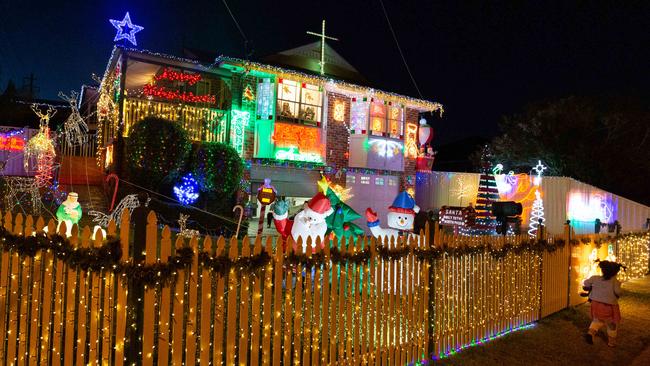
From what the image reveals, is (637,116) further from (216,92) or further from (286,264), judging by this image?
(286,264)

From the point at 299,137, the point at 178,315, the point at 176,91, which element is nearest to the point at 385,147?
→ the point at 299,137

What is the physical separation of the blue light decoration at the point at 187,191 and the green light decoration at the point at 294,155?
3.33m

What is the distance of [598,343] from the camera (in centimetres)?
712

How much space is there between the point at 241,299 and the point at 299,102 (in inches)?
544

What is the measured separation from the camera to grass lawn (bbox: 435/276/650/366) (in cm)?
618

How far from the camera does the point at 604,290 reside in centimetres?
725

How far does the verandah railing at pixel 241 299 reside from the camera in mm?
3791

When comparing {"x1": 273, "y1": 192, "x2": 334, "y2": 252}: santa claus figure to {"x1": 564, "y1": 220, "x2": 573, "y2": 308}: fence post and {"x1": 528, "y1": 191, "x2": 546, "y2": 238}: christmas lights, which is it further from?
{"x1": 528, "y1": 191, "x2": 546, "y2": 238}: christmas lights

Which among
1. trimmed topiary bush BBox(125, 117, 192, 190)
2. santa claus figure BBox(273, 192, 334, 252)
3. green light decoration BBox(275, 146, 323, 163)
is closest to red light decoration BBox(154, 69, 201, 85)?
trimmed topiary bush BBox(125, 117, 192, 190)

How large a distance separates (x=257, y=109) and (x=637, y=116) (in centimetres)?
2295

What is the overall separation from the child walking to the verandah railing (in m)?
1.50

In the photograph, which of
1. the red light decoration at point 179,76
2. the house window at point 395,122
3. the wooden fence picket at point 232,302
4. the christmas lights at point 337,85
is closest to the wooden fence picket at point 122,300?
the wooden fence picket at point 232,302

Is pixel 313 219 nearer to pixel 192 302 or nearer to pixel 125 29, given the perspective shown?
pixel 192 302

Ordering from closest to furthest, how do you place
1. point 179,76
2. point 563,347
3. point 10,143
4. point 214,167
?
1. point 563,347
2. point 214,167
3. point 179,76
4. point 10,143
